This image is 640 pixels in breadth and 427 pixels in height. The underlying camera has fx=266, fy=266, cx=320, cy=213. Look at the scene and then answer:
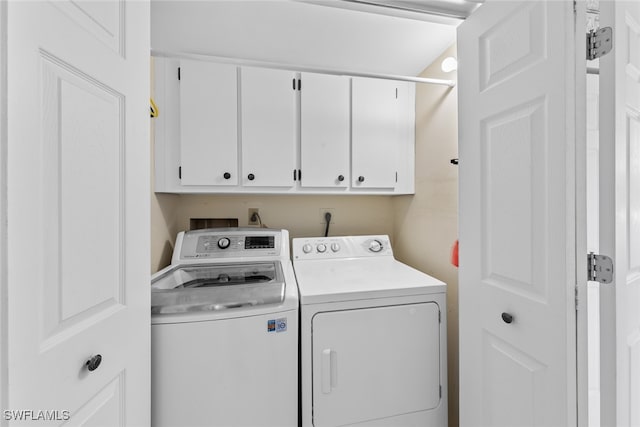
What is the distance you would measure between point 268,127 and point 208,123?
37 cm

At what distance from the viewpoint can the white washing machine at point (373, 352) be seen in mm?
1259

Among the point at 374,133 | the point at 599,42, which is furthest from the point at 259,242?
the point at 599,42

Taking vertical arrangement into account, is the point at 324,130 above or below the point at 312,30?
below

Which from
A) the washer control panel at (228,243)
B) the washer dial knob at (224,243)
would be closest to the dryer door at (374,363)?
the washer control panel at (228,243)

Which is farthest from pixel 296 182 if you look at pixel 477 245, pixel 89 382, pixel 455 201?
pixel 89 382

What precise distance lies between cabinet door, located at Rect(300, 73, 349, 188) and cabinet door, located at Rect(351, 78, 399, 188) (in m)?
0.07

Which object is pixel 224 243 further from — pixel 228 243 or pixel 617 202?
pixel 617 202

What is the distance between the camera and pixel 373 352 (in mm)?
1310

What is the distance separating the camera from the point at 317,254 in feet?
6.41

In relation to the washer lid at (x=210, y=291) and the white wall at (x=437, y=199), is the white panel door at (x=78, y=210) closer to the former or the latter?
the washer lid at (x=210, y=291)

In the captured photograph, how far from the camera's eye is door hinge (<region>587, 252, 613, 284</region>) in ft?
2.39

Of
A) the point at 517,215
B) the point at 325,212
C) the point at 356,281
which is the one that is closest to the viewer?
the point at 517,215

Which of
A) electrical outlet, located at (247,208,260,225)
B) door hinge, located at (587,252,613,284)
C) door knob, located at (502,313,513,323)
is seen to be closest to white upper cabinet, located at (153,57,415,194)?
electrical outlet, located at (247,208,260,225)

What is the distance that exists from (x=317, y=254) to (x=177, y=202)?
3.74 feet
